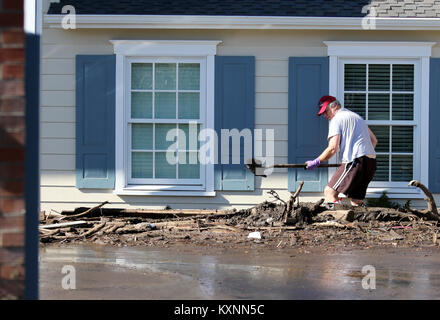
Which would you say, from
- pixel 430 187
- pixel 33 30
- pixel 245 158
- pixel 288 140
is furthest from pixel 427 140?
pixel 33 30

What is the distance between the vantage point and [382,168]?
10.2m

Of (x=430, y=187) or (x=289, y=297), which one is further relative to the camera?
(x=430, y=187)

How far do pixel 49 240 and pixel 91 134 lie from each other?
113 inches

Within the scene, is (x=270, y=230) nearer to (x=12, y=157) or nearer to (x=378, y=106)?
(x=378, y=106)

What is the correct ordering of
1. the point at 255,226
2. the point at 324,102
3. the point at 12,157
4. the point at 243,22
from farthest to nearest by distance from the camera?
the point at 243,22 < the point at 324,102 < the point at 255,226 < the point at 12,157

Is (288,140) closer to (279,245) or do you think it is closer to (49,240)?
(279,245)

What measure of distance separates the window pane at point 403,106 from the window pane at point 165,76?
3.33 meters

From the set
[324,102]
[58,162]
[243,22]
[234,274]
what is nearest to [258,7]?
[243,22]

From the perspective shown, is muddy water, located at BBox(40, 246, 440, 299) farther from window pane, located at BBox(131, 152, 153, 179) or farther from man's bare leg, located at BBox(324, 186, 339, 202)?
window pane, located at BBox(131, 152, 153, 179)

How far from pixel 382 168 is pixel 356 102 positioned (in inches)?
42.0

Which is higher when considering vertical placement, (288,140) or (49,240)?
(288,140)

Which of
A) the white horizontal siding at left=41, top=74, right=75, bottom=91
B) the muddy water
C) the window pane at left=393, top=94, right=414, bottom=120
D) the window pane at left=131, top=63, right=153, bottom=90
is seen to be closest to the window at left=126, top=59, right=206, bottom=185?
the window pane at left=131, top=63, right=153, bottom=90

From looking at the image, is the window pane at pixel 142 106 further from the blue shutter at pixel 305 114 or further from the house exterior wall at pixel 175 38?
the blue shutter at pixel 305 114

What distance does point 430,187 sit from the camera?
9.94m
